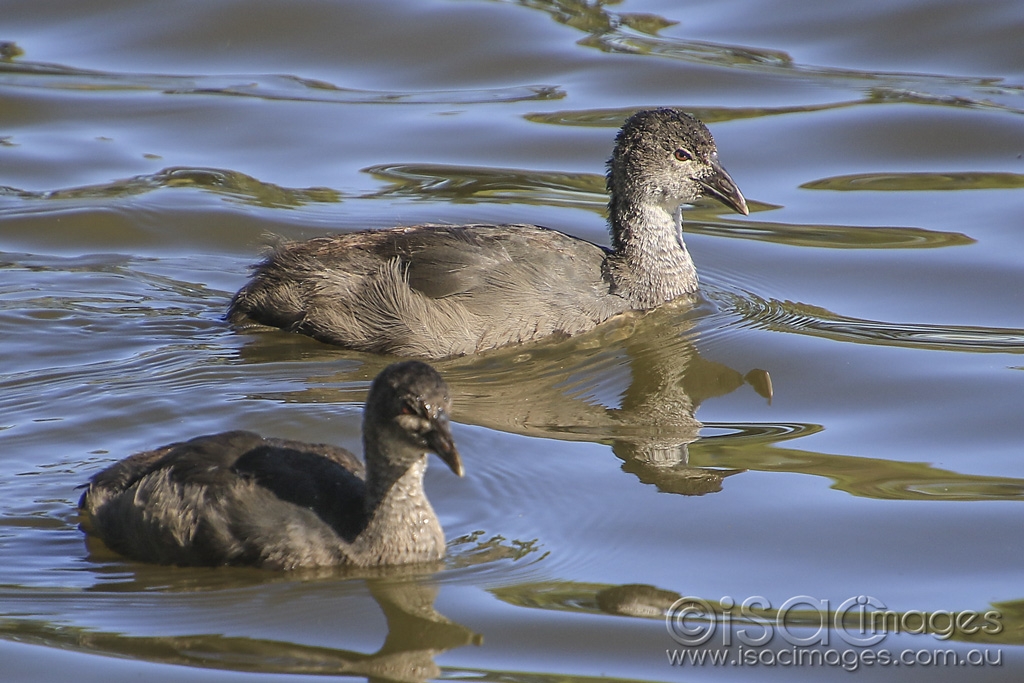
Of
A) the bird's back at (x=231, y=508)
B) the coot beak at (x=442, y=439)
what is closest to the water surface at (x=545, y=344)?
the bird's back at (x=231, y=508)

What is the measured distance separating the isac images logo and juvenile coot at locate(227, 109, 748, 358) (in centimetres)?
319

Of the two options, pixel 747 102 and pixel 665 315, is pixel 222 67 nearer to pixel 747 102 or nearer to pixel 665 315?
pixel 747 102

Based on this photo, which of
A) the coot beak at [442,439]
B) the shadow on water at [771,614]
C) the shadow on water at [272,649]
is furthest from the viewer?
the coot beak at [442,439]

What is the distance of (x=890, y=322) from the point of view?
9352mm

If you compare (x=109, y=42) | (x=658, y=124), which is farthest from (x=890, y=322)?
(x=109, y=42)

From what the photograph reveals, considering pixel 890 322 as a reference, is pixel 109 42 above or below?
above

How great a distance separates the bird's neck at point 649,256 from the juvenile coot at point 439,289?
0.02 meters

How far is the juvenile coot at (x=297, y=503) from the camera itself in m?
6.05

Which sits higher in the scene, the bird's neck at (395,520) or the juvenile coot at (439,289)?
the juvenile coot at (439,289)

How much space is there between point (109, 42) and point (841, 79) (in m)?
7.20

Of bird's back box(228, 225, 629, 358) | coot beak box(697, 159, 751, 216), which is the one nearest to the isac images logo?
bird's back box(228, 225, 629, 358)

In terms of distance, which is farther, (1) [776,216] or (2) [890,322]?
(1) [776,216]

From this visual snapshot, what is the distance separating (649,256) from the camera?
9.65 m

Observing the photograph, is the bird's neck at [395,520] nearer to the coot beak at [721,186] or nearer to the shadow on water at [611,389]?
the shadow on water at [611,389]
